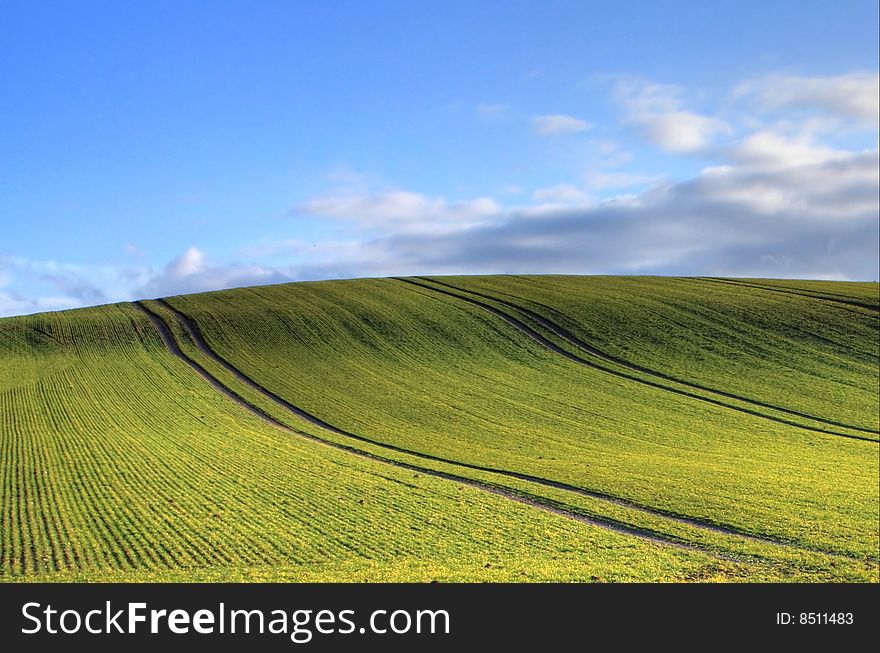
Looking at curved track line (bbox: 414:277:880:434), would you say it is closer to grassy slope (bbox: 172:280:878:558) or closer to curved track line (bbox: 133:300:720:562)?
grassy slope (bbox: 172:280:878:558)

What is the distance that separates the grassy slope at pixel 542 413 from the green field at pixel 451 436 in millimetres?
280

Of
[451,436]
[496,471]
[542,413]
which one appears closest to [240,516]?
[496,471]

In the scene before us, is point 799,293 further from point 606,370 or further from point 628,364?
point 606,370

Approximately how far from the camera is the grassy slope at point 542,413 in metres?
33.0

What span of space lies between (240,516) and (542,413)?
2844cm

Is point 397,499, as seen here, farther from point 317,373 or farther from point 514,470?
point 317,373

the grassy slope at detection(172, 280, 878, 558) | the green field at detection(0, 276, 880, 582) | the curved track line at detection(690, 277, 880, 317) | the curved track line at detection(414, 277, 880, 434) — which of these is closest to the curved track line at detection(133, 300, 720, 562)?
the green field at detection(0, 276, 880, 582)

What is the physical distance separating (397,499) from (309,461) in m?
9.73

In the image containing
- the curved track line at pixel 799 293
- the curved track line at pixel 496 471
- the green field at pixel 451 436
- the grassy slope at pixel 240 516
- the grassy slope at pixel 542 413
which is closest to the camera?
the grassy slope at pixel 240 516

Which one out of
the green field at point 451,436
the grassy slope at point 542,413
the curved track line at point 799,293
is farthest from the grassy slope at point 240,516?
the curved track line at point 799,293

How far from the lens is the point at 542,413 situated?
53.2 metres

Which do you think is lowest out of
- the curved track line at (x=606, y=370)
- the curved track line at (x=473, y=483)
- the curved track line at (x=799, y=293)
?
the curved track line at (x=473, y=483)

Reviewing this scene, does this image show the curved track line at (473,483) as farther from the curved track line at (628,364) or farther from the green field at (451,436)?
the curved track line at (628,364)
